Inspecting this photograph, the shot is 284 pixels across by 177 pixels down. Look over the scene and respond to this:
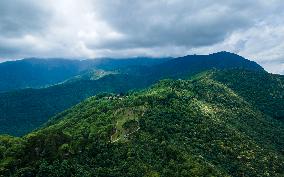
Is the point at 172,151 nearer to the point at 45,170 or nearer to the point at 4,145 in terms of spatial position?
the point at 45,170

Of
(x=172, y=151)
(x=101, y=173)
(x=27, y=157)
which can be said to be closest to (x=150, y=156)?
(x=172, y=151)

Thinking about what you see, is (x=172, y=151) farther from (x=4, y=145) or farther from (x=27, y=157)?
(x=4, y=145)

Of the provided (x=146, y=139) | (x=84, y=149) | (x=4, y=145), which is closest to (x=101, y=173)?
(x=84, y=149)

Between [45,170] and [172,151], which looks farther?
[172,151]

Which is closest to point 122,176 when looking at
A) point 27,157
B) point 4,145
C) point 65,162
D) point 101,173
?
point 101,173

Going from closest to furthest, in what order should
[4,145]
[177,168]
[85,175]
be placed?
1. [85,175]
2. [177,168]
3. [4,145]

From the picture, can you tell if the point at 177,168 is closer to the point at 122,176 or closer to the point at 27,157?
the point at 122,176

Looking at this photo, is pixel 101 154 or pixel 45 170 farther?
pixel 101 154

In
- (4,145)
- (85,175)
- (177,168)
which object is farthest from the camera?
(4,145)
